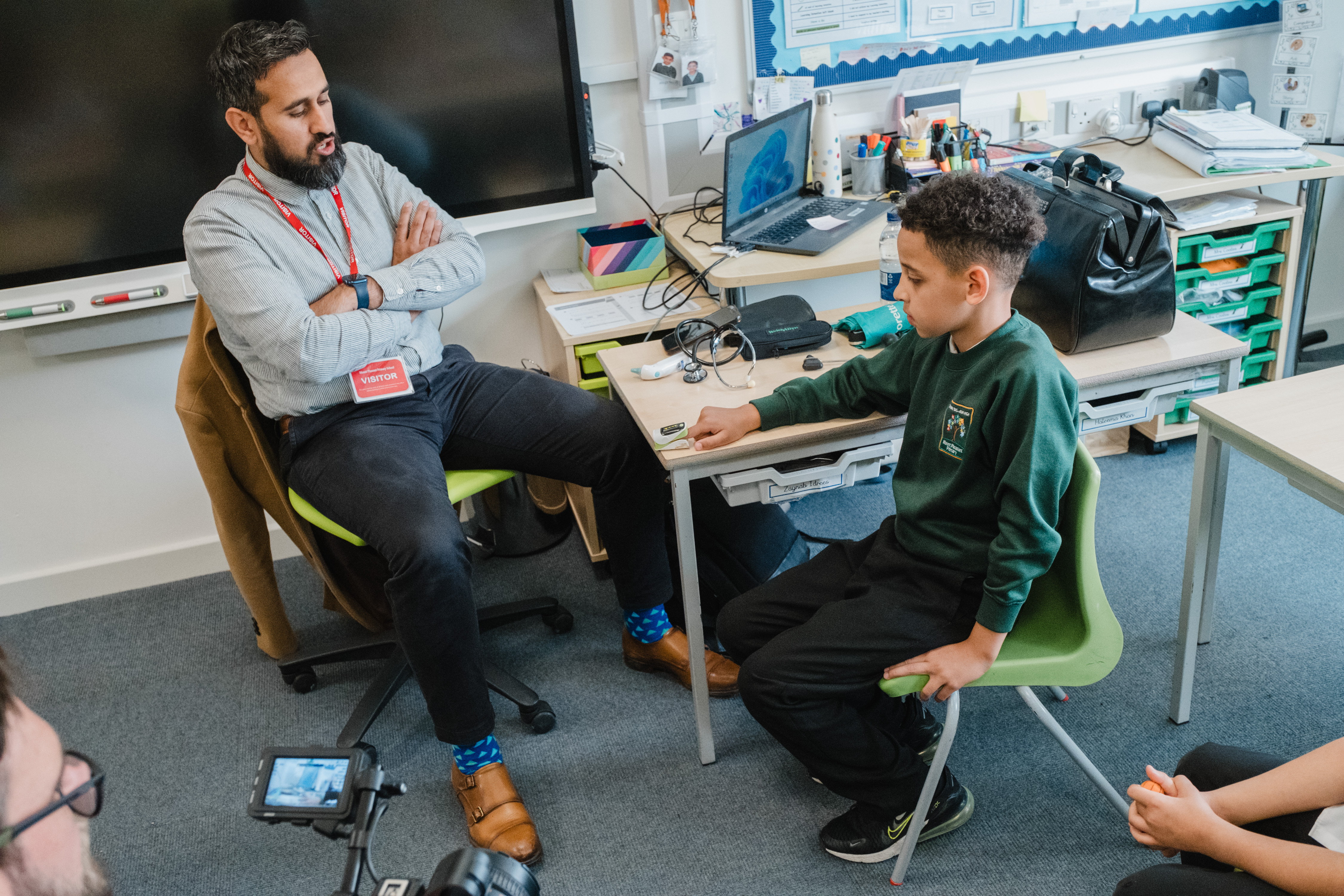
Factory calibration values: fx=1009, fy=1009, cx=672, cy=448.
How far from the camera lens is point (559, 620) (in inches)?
92.8

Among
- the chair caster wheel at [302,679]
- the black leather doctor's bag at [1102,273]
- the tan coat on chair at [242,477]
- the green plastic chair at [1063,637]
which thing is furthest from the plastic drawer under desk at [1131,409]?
the chair caster wheel at [302,679]

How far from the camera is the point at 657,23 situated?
8.37 feet

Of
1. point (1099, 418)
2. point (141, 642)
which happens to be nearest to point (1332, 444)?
point (1099, 418)

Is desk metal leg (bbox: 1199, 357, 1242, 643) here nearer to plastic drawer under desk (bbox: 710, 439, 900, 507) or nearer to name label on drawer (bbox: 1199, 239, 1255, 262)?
plastic drawer under desk (bbox: 710, 439, 900, 507)

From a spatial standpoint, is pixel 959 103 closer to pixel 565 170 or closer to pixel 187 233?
pixel 565 170

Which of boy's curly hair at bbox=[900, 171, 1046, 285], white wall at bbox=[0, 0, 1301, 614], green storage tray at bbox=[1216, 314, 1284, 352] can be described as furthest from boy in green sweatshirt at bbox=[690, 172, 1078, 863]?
green storage tray at bbox=[1216, 314, 1284, 352]

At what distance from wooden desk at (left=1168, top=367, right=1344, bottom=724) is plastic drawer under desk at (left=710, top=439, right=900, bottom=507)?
51 centimetres

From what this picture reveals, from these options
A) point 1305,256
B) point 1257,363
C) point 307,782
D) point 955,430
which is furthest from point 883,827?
point 1305,256

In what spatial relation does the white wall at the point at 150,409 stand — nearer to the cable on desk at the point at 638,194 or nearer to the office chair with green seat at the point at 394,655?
the cable on desk at the point at 638,194

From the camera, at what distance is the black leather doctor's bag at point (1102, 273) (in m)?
1.72

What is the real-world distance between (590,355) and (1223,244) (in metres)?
1.62

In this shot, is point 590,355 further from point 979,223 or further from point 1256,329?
point 1256,329

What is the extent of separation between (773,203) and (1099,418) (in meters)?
1.08

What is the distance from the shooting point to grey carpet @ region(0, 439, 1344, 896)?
5.63ft
